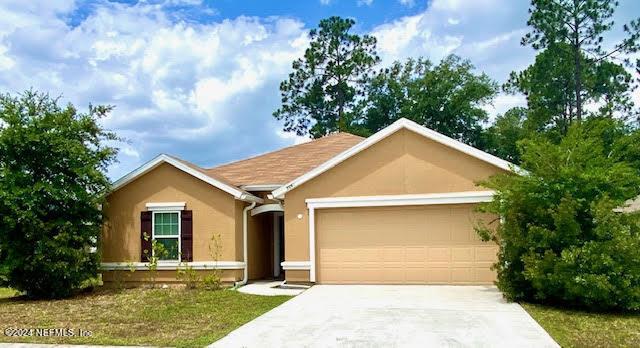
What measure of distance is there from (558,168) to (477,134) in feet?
91.7

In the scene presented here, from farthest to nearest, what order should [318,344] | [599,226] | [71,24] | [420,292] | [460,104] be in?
[460,104] → [71,24] → [420,292] → [599,226] → [318,344]

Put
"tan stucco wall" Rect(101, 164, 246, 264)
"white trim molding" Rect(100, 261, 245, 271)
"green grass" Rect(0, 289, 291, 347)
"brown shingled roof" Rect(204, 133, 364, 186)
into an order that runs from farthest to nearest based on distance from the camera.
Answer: "brown shingled roof" Rect(204, 133, 364, 186), "tan stucco wall" Rect(101, 164, 246, 264), "white trim molding" Rect(100, 261, 245, 271), "green grass" Rect(0, 289, 291, 347)

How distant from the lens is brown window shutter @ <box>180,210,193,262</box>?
15703mm

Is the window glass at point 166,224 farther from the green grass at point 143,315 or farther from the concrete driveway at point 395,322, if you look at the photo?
the concrete driveway at point 395,322

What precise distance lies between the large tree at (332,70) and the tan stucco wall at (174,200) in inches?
1038

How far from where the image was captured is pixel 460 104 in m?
38.8

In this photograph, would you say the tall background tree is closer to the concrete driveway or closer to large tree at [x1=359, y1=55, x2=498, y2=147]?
large tree at [x1=359, y1=55, x2=498, y2=147]

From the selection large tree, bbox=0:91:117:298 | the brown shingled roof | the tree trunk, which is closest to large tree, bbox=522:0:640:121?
the tree trunk

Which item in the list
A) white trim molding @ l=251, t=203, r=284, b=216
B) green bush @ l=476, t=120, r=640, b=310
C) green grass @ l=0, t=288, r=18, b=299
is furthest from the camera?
white trim molding @ l=251, t=203, r=284, b=216

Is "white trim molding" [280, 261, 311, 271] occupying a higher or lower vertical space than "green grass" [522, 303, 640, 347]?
higher

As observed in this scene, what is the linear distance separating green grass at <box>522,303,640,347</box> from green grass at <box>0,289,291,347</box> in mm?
5173

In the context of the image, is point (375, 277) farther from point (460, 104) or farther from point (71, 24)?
point (460, 104)

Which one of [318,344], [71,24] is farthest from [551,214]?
[71,24]

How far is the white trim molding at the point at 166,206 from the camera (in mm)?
15867
